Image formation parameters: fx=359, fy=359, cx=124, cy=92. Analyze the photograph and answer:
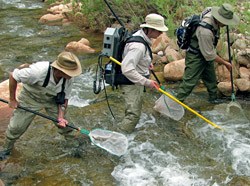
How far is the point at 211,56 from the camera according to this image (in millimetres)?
6340

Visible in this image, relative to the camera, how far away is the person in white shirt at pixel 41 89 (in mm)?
4902

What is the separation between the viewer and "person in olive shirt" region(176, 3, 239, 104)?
6102mm

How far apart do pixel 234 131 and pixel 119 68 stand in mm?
2473

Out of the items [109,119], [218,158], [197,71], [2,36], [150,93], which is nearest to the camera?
[218,158]

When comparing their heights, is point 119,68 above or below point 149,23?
below

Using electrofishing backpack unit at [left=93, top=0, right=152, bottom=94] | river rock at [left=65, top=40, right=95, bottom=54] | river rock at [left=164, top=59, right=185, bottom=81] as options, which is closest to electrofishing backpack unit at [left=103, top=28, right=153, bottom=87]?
electrofishing backpack unit at [left=93, top=0, right=152, bottom=94]

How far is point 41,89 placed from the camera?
5.20m

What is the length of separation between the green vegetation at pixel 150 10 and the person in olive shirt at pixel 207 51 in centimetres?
120

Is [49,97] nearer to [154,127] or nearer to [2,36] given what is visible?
[154,127]

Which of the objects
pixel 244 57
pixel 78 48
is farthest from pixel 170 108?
pixel 78 48

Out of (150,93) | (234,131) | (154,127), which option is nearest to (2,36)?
(150,93)

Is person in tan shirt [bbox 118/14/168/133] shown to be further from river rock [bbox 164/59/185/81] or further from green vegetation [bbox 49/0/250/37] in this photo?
river rock [bbox 164/59/185/81]

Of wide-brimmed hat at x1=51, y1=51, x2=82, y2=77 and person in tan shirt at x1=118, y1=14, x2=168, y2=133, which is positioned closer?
wide-brimmed hat at x1=51, y1=51, x2=82, y2=77

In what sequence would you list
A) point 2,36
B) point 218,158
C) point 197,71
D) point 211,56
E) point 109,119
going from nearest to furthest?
point 218,158, point 211,56, point 197,71, point 109,119, point 2,36
